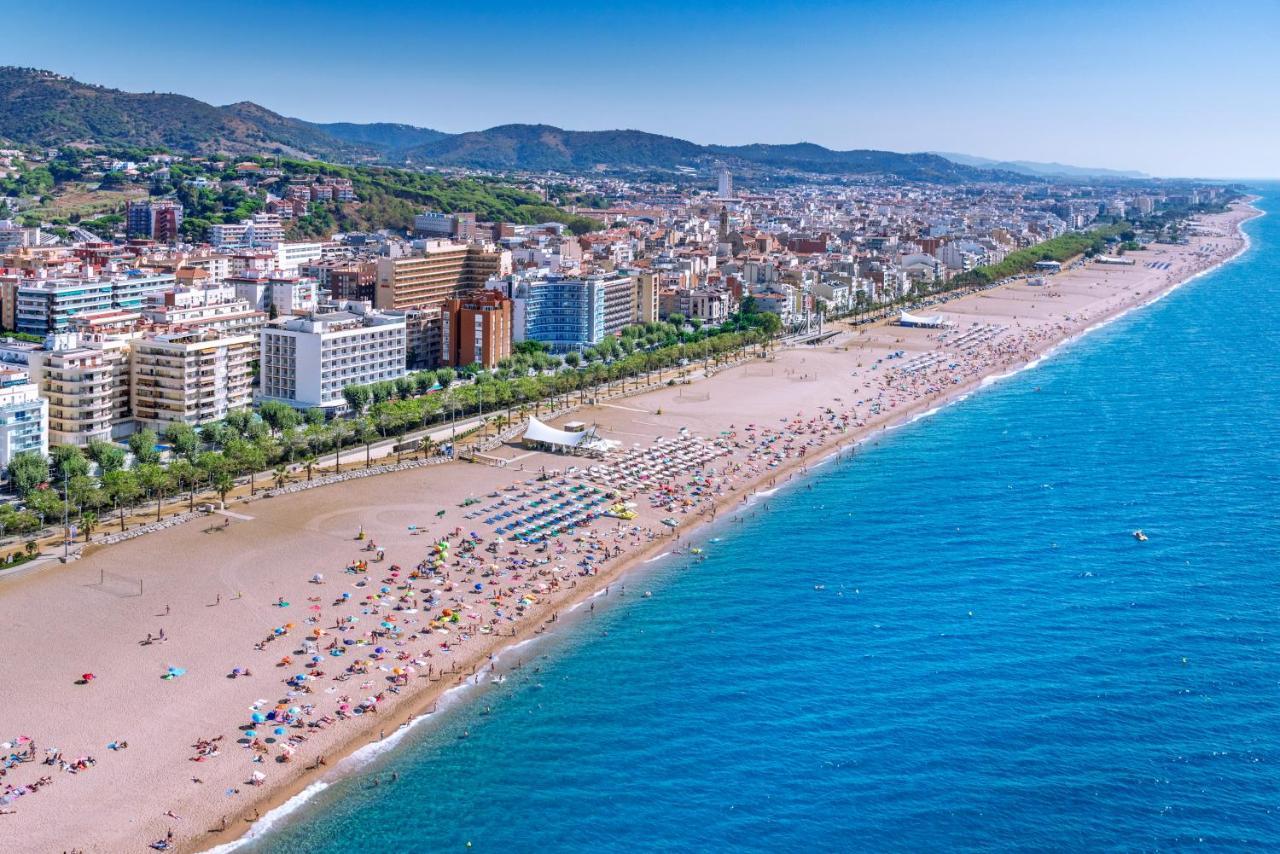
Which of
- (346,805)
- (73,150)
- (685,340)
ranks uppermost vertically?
(73,150)

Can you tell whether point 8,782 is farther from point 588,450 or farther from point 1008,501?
point 1008,501

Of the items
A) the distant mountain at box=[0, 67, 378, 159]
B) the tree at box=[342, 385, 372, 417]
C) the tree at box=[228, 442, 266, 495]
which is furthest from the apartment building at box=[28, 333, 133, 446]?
the distant mountain at box=[0, 67, 378, 159]

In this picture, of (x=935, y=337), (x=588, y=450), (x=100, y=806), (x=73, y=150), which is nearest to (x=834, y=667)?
(x=100, y=806)

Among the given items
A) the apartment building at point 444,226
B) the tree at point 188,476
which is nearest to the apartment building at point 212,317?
the tree at point 188,476

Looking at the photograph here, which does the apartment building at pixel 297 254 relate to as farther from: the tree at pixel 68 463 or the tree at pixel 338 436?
Result: the tree at pixel 68 463

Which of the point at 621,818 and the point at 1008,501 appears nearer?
the point at 621,818

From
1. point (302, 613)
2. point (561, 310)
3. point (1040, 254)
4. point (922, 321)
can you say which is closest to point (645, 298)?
point (561, 310)

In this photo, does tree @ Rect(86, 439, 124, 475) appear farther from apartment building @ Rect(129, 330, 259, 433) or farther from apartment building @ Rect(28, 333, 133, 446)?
apartment building @ Rect(129, 330, 259, 433)
